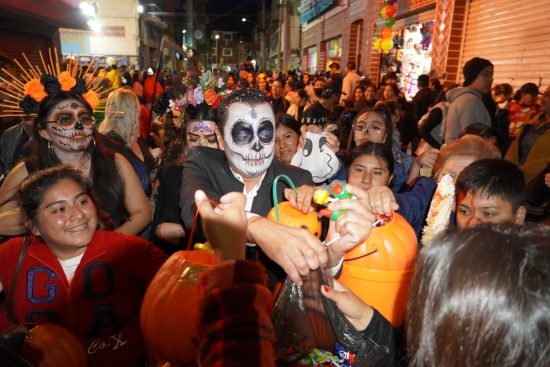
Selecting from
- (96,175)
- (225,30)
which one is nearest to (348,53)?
(96,175)

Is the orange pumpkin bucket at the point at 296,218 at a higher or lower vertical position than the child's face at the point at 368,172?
higher

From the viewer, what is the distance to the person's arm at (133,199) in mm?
2613

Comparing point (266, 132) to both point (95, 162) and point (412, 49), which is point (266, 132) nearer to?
point (95, 162)

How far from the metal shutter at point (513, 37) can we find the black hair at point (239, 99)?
19.6ft

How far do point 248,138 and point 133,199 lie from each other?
4.05 feet

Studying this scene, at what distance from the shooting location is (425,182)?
2447mm

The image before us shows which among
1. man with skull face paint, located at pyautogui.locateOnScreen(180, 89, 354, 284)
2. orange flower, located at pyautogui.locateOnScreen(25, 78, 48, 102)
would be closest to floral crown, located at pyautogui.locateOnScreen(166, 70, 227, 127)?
man with skull face paint, located at pyautogui.locateOnScreen(180, 89, 354, 284)

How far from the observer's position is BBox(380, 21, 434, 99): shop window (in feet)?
32.3

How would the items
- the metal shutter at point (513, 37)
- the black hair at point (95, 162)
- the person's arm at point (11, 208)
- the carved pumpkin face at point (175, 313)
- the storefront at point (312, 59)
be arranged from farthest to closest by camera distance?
the storefront at point (312, 59)
the metal shutter at point (513, 37)
the black hair at point (95, 162)
the person's arm at point (11, 208)
the carved pumpkin face at point (175, 313)

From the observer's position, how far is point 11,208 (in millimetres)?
2404

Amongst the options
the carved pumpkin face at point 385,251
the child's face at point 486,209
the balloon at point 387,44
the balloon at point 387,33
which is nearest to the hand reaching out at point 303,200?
the carved pumpkin face at point 385,251

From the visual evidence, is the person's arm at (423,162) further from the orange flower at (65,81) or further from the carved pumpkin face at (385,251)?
the orange flower at (65,81)

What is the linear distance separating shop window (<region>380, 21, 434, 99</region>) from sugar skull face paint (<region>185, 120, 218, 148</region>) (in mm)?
8219

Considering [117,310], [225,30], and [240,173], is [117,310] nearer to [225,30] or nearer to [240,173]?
[240,173]
